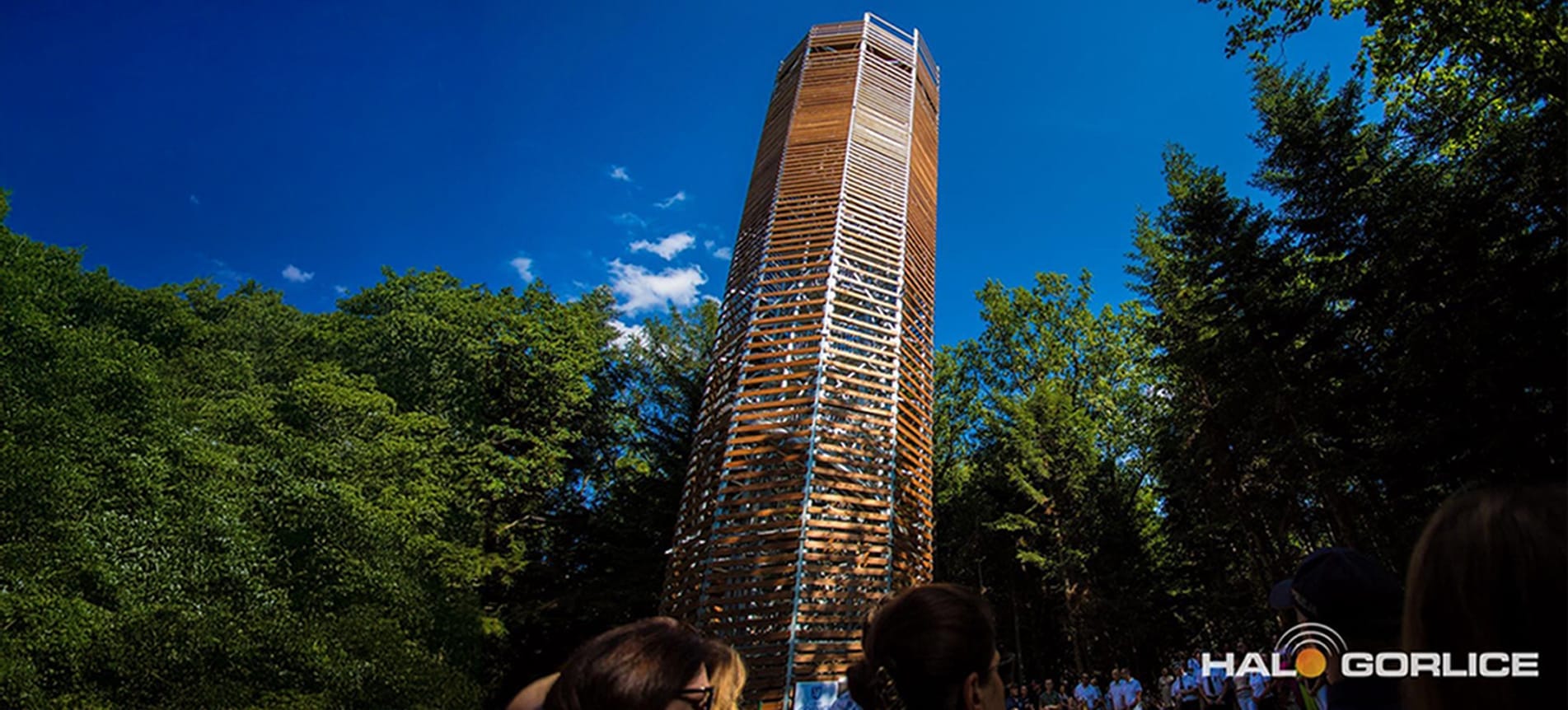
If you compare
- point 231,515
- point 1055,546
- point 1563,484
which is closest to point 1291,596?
point 1563,484

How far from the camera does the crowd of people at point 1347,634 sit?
1.86 feet

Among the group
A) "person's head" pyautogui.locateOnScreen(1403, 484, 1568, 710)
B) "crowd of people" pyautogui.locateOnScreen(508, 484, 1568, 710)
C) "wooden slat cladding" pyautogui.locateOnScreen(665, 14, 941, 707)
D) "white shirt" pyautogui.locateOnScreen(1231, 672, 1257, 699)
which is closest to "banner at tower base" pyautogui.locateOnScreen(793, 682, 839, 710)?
"wooden slat cladding" pyautogui.locateOnScreen(665, 14, 941, 707)

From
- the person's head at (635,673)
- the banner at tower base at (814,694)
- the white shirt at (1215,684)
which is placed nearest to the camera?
the person's head at (635,673)

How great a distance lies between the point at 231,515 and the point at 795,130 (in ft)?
25.4

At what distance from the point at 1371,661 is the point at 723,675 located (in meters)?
1.16

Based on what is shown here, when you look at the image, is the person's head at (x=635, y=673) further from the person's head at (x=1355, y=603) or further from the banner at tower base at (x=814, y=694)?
the banner at tower base at (x=814, y=694)

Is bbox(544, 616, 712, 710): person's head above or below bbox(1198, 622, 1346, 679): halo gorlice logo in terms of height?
below

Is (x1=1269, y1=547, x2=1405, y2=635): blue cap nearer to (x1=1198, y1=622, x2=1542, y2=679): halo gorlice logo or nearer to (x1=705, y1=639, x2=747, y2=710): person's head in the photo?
(x1=1198, y1=622, x2=1542, y2=679): halo gorlice logo

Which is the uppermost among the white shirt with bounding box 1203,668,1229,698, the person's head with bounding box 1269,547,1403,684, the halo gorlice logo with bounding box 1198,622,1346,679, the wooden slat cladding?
the wooden slat cladding

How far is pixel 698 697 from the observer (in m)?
1.20

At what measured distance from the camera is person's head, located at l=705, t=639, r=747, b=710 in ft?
4.14

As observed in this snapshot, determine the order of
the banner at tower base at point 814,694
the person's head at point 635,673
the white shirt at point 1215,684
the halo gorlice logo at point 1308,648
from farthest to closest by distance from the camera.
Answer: the white shirt at point 1215,684 < the banner at tower base at point 814,694 < the halo gorlice logo at point 1308,648 < the person's head at point 635,673

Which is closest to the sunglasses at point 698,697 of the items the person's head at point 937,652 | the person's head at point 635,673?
the person's head at point 635,673

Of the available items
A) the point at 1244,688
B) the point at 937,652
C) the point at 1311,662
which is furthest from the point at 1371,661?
the point at 1244,688
